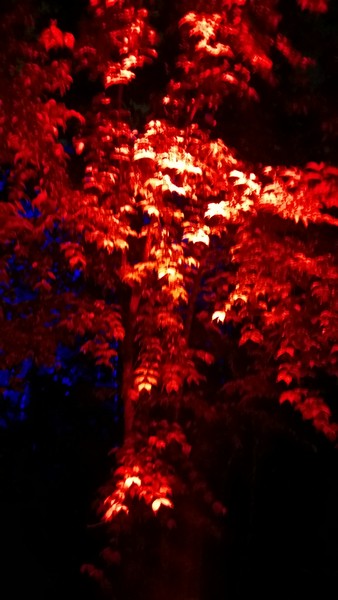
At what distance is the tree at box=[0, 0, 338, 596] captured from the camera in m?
5.27

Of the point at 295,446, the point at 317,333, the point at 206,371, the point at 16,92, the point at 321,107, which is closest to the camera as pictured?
the point at 16,92

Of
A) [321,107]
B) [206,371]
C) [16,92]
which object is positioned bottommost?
[206,371]

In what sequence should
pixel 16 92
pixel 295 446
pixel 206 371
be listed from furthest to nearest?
pixel 295 446 < pixel 206 371 < pixel 16 92

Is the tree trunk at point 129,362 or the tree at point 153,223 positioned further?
the tree trunk at point 129,362

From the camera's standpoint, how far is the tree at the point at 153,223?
5.27m

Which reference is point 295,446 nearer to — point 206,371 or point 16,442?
point 206,371

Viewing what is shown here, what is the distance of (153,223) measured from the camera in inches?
222

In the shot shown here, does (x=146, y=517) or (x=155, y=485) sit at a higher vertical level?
(x=155, y=485)

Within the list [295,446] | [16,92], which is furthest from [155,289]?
[295,446]

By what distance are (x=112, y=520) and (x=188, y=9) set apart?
484cm

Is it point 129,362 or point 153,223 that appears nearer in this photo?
point 153,223

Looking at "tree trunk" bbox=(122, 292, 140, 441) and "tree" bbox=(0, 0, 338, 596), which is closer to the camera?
"tree" bbox=(0, 0, 338, 596)

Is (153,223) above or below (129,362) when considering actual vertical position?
above

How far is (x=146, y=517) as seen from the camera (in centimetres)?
599
